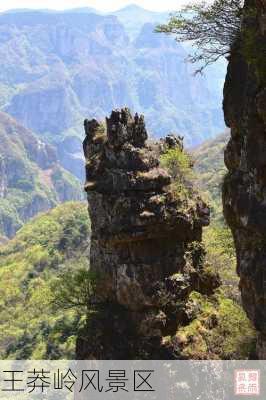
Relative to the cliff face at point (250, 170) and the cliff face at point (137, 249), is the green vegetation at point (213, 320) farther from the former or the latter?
the cliff face at point (250, 170)

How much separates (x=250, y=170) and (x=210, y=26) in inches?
357

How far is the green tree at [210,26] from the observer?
3206 cm

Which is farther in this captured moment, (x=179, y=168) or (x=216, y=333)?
(x=179, y=168)

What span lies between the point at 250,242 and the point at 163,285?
46.8ft

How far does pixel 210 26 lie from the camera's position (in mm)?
33156

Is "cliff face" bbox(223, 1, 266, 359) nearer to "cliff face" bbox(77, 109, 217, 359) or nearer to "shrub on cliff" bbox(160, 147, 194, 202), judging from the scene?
"cliff face" bbox(77, 109, 217, 359)

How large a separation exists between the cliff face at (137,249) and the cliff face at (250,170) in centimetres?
1229

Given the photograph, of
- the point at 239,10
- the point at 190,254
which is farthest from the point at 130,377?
the point at 239,10

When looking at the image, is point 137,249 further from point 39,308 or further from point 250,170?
point 39,308

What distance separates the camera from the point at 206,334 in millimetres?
42156

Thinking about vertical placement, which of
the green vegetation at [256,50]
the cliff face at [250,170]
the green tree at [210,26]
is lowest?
the cliff face at [250,170]

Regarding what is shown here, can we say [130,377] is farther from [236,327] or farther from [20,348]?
[20,348]

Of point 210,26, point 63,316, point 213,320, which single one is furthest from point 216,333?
point 63,316

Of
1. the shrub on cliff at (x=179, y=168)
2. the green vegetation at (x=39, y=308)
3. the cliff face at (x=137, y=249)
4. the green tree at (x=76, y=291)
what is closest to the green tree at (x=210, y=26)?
the cliff face at (x=137, y=249)
